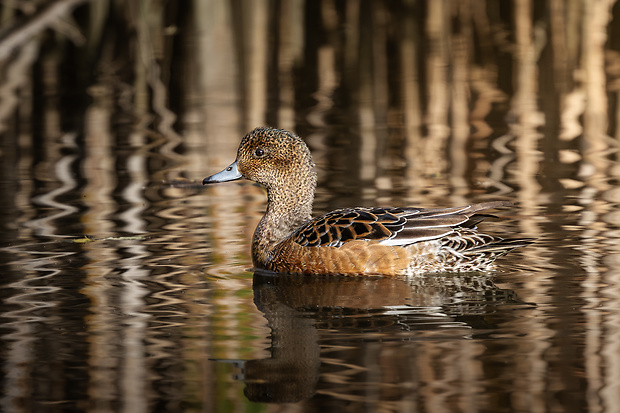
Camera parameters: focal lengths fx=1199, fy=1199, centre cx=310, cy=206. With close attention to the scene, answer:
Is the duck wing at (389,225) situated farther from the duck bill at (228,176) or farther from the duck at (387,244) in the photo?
the duck bill at (228,176)

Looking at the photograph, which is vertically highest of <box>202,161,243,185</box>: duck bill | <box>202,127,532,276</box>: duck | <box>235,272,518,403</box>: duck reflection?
<box>202,161,243,185</box>: duck bill

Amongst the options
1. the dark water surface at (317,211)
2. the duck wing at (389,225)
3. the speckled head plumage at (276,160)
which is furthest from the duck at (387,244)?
the speckled head plumage at (276,160)

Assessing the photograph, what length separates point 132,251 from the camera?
7512 mm

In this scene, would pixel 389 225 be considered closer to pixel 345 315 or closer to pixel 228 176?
pixel 345 315

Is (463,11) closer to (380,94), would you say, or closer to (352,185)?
(380,94)

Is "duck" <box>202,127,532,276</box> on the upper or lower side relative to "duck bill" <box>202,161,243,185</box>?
lower

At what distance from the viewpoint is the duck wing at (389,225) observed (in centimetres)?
684

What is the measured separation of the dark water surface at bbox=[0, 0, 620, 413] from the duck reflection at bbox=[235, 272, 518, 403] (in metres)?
0.02

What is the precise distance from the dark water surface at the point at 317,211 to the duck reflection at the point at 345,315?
18 millimetres

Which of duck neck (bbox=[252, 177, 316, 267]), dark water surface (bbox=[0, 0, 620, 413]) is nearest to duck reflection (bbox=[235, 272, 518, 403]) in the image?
dark water surface (bbox=[0, 0, 620, 413])

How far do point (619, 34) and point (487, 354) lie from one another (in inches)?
557

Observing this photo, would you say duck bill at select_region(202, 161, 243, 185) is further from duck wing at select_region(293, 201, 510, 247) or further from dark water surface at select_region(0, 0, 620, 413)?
duck wing at select_region(293, 201, 510, 247)

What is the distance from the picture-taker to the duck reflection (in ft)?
16.9

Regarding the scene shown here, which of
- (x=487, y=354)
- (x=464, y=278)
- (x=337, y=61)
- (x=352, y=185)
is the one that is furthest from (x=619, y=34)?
(x=487, y=354)
